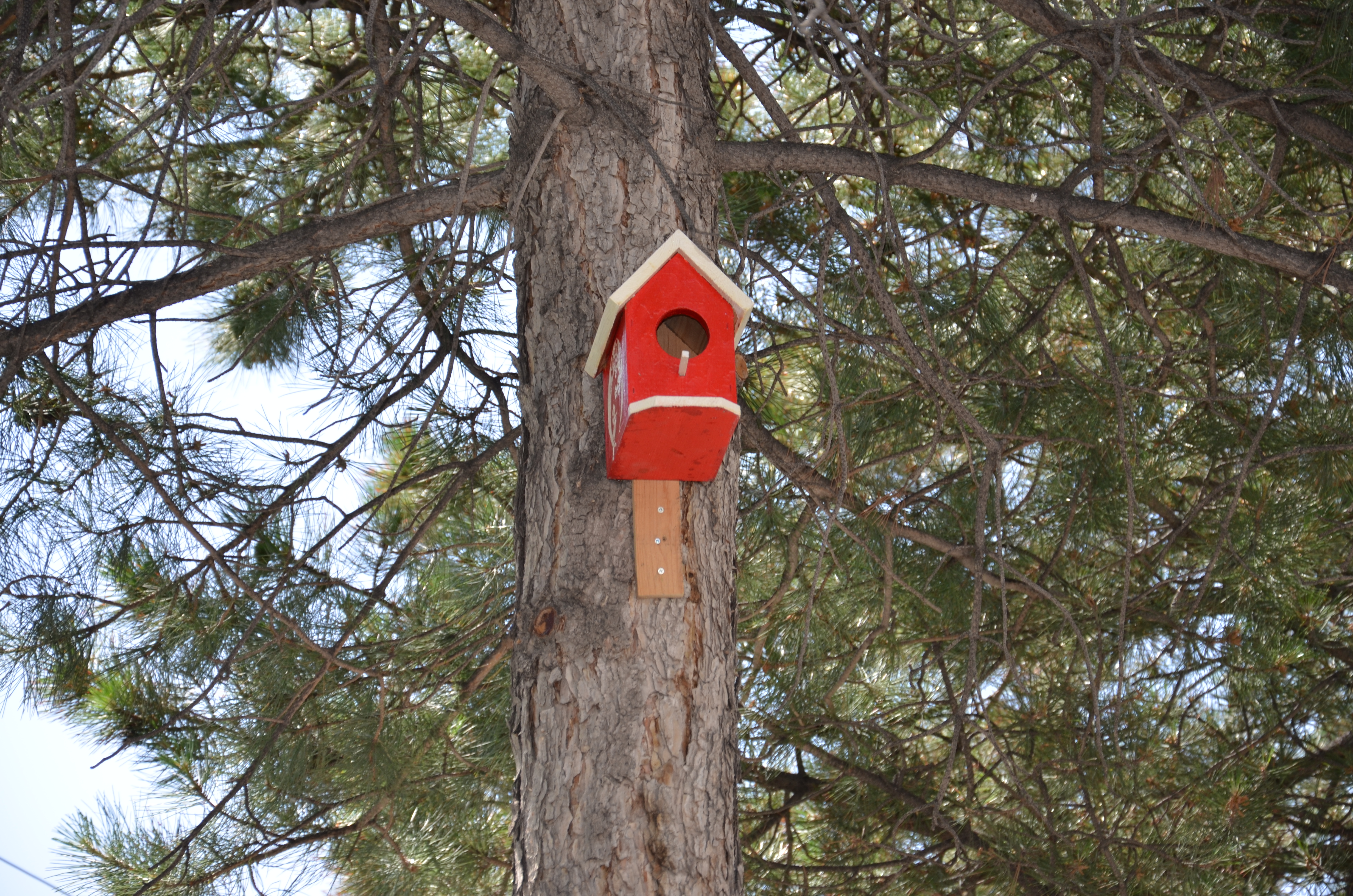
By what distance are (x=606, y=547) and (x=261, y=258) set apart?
707 mm

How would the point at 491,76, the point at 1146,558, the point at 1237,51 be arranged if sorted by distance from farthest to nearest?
the point at 1146,558 → the point at 1237,51 → the point at 491,76

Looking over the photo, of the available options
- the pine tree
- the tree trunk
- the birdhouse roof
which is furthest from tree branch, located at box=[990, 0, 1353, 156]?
the birdhouse roof

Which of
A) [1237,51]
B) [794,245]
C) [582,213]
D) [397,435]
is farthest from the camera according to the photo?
[397,435]

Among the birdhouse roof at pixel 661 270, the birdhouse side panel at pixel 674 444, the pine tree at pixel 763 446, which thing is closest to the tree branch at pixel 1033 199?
the pine tree at pixel 763 446

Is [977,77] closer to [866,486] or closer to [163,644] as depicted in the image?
[866,486]

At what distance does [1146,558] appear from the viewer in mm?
2852

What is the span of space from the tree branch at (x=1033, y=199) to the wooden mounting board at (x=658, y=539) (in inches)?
21.5

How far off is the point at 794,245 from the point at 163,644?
1609 millimetres

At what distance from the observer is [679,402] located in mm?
1288

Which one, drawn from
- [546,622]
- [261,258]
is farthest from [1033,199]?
[261,258]

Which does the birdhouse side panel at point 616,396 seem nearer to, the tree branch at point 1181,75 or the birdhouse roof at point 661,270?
the birdhouse roof at point 661,270

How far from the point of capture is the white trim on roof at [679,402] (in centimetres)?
128

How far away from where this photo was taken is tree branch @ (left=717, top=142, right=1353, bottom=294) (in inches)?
67.9

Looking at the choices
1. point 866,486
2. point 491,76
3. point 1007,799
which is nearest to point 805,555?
point 866,486
